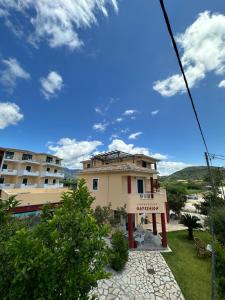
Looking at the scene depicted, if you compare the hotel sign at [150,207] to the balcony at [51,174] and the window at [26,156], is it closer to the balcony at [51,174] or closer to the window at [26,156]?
the balcony at [51,174]

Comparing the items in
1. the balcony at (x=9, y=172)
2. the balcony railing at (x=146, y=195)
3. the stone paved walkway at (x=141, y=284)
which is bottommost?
the stone paved walkway at (x=141, y=284)

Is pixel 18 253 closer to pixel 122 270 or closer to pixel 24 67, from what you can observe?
pixel 122 270

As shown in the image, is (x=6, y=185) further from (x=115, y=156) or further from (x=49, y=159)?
(x=115, y=156)

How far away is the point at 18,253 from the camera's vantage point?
3490 mm

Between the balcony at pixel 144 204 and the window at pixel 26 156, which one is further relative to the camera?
the window at pixel 26 156

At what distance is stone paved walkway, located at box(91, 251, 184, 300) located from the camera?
1094cm

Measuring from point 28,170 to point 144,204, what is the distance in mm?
38218

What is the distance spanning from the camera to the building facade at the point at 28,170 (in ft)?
140

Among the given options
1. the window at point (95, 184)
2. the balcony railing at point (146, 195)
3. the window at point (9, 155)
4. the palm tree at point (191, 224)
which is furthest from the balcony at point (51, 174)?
the palm tree at point (191, 224)

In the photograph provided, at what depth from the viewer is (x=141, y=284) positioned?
12.1 m

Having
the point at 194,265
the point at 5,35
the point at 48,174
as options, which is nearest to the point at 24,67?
the point at 5,35

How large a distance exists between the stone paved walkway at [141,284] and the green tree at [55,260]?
8.93 m

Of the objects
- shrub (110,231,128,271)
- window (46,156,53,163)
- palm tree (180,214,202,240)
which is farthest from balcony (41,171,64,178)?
shrub (110,231,128,271)

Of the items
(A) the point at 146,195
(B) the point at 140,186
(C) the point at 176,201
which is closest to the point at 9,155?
(B) the point at 140,186
